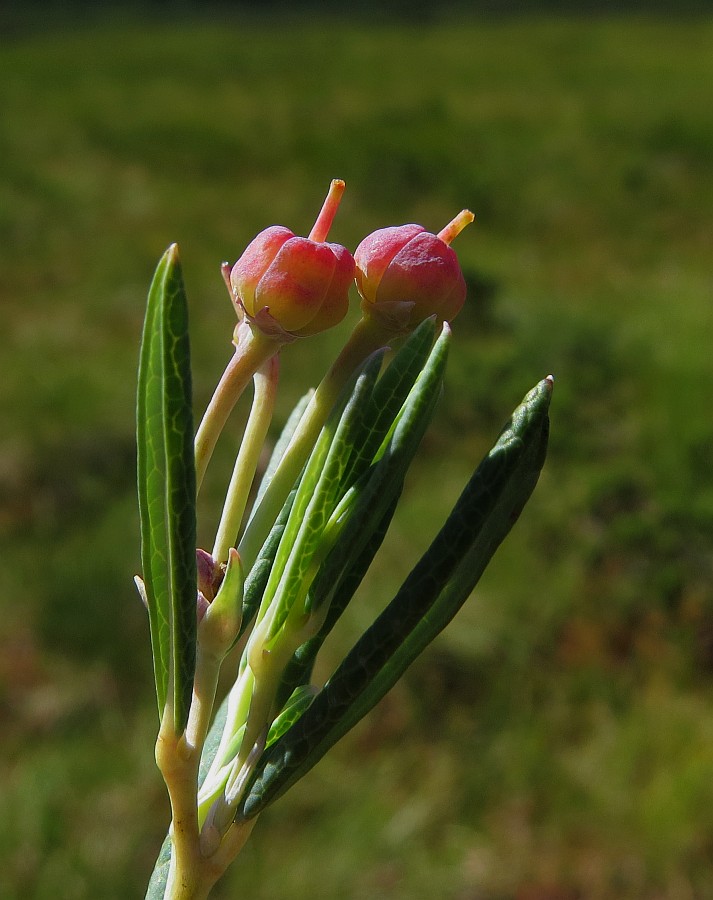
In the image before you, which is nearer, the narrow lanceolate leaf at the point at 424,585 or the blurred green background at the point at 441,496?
the narrow lanceolate leaf at the point at 424,585

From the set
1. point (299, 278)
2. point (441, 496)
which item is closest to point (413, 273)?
point (299, 278)

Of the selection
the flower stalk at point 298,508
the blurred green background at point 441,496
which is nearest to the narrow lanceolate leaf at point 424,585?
the flower stalk at point 298,508

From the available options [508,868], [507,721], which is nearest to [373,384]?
[508,868]

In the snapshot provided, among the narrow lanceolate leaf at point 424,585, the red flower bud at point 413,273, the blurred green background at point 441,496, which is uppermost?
the red flower bud at point 413,273

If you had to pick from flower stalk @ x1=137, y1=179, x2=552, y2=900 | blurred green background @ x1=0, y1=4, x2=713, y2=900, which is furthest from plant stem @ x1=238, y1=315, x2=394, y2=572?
blurred green background @ x1=0, y1=4, x2=713, y2=900

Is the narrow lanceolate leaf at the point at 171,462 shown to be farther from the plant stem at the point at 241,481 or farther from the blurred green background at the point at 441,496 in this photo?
the blurred green background at the point at 441,496

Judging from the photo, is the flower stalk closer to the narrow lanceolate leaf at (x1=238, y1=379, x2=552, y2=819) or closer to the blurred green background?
the narrow lanceolate leaf at (x1=238, y1=379, x2=552, y2=819)

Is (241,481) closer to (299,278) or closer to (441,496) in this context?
(299,278)
